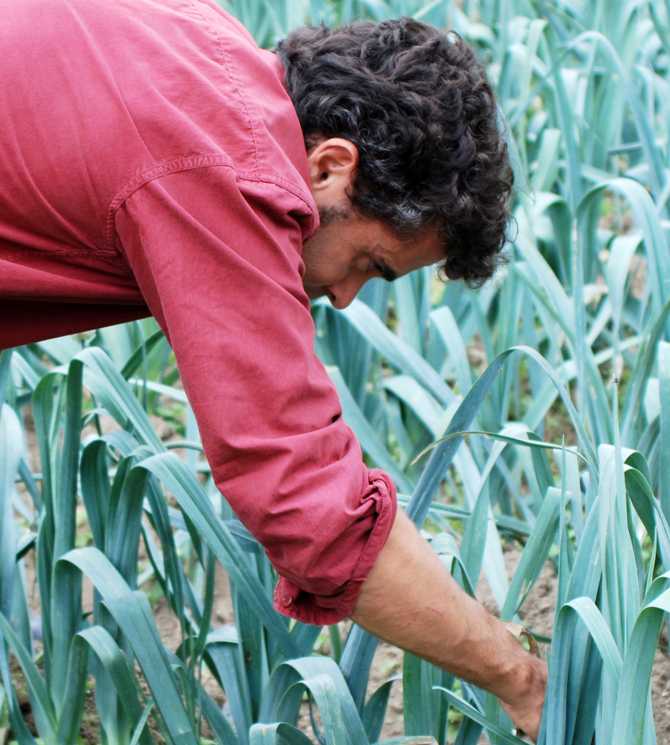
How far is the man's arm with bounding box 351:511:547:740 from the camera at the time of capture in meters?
0.91

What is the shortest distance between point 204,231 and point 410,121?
1.04ft

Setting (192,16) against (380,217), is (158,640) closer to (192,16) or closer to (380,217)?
(380,217)

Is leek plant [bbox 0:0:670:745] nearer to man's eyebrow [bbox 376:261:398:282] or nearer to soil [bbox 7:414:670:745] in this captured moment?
soil [bbox 7:414:670:745]

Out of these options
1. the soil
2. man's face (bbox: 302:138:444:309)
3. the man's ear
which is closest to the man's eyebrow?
man's face (bbox: 302:138:444:309)

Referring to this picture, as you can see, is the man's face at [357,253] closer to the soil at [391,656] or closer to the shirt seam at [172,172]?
the shirt seam at [172,172]

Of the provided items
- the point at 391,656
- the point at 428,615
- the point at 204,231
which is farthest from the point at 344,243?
the point at 391,656

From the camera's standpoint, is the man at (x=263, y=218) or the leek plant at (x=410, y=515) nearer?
the man at (x=263, y=218)

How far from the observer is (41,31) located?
0.94 metres

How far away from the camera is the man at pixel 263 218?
84 cm

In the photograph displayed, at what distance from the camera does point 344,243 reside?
1.08m

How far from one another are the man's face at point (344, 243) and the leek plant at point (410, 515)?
174mm

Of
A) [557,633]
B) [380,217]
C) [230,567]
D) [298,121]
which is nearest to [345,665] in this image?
[230,567]

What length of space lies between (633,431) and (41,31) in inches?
45.5

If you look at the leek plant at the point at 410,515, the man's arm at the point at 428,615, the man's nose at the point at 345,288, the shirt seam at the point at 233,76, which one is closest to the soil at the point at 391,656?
the leek plant at the point at 410,515
